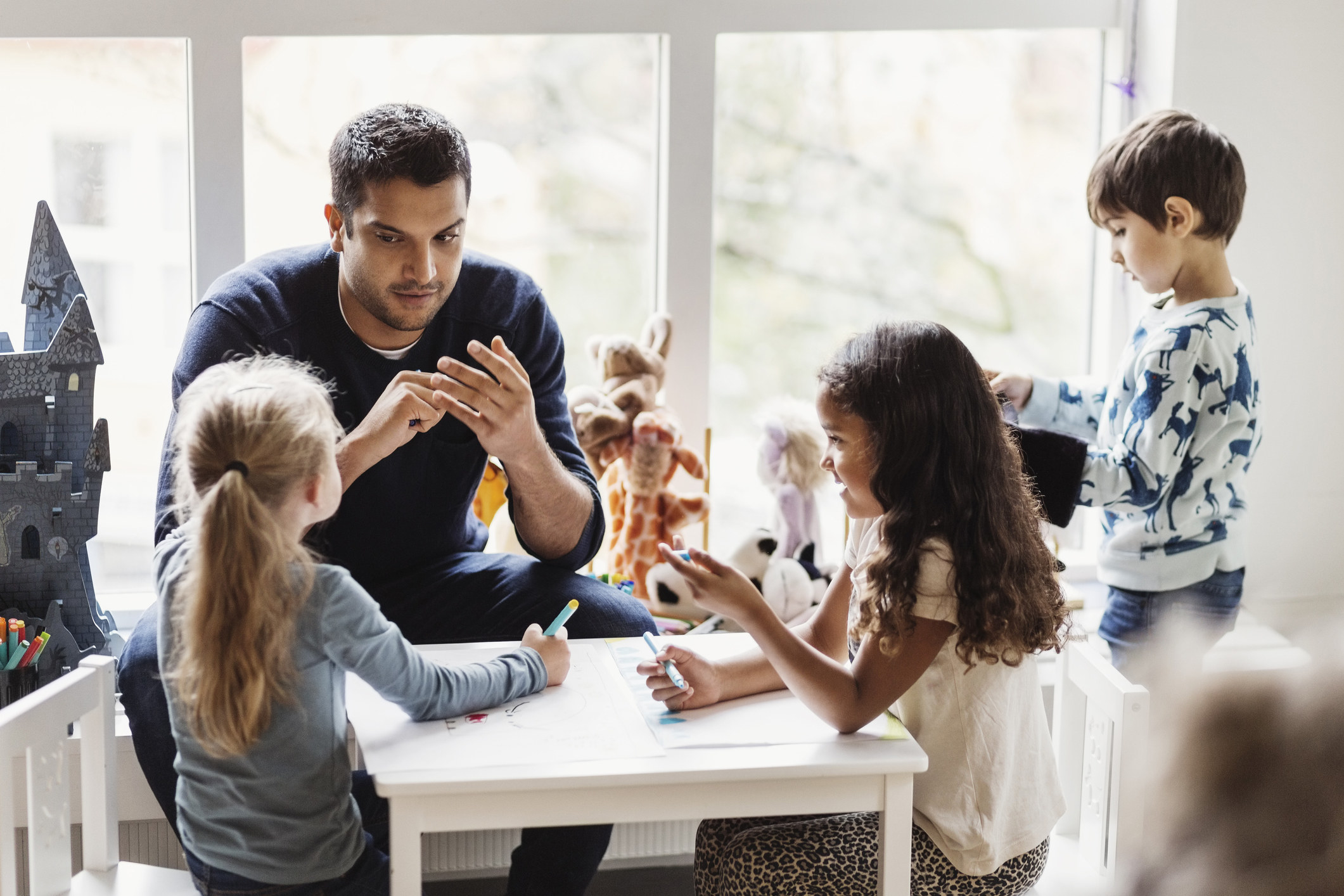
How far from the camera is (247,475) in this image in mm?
1216

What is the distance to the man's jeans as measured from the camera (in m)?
1.62

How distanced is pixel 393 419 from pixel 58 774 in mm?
531

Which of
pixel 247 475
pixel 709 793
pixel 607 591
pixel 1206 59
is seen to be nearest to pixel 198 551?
pixel 247 475

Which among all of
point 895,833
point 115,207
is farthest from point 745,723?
point 115,207

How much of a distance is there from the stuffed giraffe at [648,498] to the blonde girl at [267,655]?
0.72 meters

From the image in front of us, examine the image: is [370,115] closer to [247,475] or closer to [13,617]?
[247,475]

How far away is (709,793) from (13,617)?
3.57ft

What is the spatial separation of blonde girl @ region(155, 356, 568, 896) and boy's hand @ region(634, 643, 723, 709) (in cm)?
18

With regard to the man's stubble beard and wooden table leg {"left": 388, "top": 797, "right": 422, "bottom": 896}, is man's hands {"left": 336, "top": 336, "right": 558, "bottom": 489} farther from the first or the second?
wooden table leg {"left": 388, "top": 797, "right": 422, "bottom": 896}

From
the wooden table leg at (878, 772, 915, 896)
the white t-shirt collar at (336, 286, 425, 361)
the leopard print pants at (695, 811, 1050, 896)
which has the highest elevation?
the white t-shirt collar at (336, 286, 425, 361)

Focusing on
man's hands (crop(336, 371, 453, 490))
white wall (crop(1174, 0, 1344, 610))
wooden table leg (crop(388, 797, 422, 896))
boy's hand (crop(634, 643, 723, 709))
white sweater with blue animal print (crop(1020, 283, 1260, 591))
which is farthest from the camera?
white wall (crop(1174, 0, 1344, 610))

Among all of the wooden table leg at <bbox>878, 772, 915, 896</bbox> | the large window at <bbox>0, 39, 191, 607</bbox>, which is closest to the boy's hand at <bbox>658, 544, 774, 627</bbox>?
the wooden table leg at <bbox>878, 772, 915, 896</bbox>

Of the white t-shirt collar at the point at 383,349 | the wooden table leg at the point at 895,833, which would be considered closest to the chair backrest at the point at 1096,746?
the wooden table leg at the point at 895,833

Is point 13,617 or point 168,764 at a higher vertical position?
point 13,617
